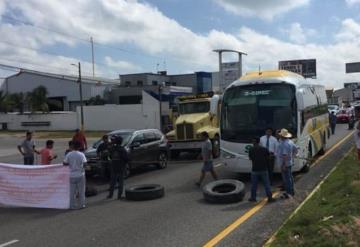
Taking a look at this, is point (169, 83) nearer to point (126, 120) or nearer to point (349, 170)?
point (126, 120)

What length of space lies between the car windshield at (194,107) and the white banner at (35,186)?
14.3m

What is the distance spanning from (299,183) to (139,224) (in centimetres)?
630

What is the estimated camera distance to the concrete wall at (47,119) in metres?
69.4

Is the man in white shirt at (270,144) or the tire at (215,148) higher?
the man in white shirt at (270,144)

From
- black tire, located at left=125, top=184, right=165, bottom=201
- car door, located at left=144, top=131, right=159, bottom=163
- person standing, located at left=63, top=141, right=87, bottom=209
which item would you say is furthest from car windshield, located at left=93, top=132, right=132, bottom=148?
person standing, located at left=63, top=141, right=87, bottom=209

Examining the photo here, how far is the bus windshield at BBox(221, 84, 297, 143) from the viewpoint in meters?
16.7

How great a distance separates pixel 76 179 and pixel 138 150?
7073 mm

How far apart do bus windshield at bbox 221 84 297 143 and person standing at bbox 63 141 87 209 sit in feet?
17.9

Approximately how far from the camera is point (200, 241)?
29.9 ft

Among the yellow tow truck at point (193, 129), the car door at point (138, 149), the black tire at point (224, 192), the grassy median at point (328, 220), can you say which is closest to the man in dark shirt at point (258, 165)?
the black tire at point (224, 192)

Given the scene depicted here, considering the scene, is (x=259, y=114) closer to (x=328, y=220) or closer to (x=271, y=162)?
(x=271, y=162)

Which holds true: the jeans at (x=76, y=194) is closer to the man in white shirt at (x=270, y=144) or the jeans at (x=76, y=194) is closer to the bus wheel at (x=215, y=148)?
the man in white shirt at (x=270, y=144)

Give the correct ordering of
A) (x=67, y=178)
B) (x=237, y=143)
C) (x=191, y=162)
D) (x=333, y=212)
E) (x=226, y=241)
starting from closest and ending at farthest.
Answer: (x=226, y=241) < (x=333, y=212) < (x=67, y=178) < (x=237, y=143) < (x=191, y=162)

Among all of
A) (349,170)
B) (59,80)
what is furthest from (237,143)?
(59,80)
